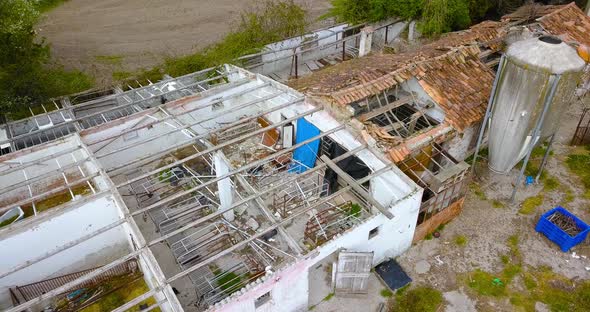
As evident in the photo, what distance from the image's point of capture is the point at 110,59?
107 ft

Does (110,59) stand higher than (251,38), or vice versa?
(251,38)

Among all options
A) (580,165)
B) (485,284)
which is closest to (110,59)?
(485,284)

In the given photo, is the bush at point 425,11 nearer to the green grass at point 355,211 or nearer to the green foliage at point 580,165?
the green foliage at point 580,165

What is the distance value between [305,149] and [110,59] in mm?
21197

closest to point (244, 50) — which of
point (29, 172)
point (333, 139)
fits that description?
point (333, 139)

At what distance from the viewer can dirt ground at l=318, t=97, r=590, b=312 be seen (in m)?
15.1

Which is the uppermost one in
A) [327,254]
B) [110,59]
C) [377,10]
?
[377,10]

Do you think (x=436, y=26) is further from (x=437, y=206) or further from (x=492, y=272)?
(x=492, y=272)

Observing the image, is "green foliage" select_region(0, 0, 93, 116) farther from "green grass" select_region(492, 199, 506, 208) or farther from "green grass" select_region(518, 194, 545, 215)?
"green grass" select_region(518, 194, 545, 215)

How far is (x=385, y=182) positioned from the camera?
15797 millimetres

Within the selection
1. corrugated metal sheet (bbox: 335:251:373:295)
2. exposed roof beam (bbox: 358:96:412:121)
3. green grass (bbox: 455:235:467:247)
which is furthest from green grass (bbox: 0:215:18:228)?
green grass (bbox: 455:235:467:247)

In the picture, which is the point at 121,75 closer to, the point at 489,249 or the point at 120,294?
the point at 120,294

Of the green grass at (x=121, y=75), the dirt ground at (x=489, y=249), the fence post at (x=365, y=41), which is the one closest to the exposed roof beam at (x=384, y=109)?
the dirt ground at (x=489, y=249)

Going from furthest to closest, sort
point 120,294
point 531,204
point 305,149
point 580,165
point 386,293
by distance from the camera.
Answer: point 580,165 → point 305,149 → point 531,204 → point 120,294 → point 386,293
